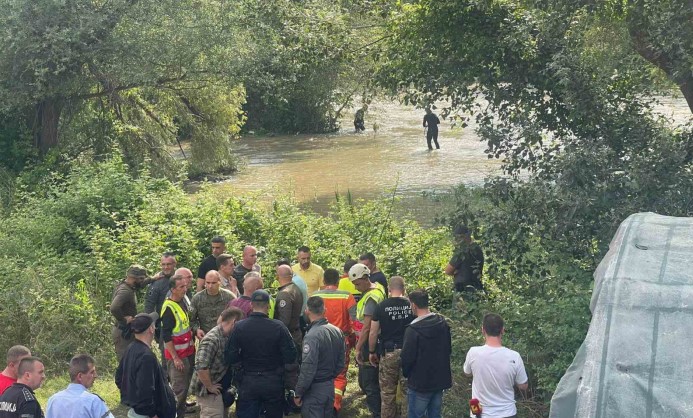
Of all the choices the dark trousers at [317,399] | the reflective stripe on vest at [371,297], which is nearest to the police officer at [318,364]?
the dark trousers at [317,399]

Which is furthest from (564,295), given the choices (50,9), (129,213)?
(50,9)

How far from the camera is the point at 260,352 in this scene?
27.5ft

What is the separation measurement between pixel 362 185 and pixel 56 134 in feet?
27.1

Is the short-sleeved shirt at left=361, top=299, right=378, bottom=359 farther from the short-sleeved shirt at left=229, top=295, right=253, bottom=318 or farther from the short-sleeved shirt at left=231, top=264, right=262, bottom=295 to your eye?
the short-sleeved shirt at left=231, top=264, right=262, bottom=295

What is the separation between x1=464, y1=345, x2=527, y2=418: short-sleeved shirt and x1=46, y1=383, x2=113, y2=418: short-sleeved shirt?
2.84 metres

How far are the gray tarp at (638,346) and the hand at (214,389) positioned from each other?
4.11 m

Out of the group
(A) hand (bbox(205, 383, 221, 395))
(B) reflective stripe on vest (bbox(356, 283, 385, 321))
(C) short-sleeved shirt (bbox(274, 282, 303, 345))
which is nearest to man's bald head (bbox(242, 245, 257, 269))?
(C) short-sleeved shirt (bbox(274, 282, 303, 345))

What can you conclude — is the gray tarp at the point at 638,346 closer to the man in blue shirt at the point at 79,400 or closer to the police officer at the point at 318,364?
the police officer at the point at 318,364

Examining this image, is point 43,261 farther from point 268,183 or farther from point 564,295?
point 268,183

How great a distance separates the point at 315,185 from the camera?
2627cm

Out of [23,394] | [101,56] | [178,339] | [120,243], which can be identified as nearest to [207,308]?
[178,339]

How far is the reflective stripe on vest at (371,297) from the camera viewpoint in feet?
31.0

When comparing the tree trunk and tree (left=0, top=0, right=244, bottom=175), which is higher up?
tree (left=0, top=0, right=244, bottom=175)

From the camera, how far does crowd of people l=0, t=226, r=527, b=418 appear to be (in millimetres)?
7434
